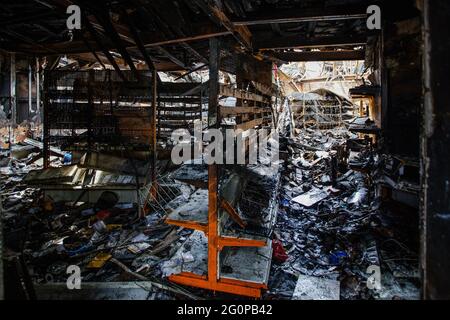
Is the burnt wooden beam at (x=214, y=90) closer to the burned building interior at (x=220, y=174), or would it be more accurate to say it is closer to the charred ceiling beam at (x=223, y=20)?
the burned building interior at (x=220, y=174)

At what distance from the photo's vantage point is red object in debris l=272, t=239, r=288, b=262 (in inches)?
207

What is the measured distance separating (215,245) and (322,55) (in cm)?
563

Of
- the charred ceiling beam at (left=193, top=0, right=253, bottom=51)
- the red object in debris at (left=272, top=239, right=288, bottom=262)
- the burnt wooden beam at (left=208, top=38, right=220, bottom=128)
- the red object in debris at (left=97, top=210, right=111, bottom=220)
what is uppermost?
the charred ceiling beam at (left=193, top=0, right=253, bottom=51)

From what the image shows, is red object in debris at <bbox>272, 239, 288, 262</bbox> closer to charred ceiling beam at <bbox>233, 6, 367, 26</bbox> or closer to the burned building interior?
the burned building interior

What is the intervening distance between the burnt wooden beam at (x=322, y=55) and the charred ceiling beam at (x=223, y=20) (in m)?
1.89

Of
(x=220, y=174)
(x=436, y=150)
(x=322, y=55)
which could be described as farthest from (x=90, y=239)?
(x=322, y=55)

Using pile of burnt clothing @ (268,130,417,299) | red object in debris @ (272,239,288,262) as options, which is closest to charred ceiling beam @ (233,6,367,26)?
pile of burnt clothing @ (268,130,417,299)

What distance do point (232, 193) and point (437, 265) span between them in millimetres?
3369

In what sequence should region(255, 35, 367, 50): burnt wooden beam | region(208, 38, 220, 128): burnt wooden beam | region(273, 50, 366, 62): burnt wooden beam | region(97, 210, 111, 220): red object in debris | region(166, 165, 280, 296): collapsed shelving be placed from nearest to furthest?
region(208, 38, 220, 128): burnt wooden beam → region(166, 165, 280, 296): collapsed shelving → region(255, 35, 367, 50): burnt wooden beam → region(97, 210, 111, 220): red object in debris → region(273, 50, 366, 62): burnt wooden beam

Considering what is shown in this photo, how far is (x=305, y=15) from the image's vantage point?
4289mm

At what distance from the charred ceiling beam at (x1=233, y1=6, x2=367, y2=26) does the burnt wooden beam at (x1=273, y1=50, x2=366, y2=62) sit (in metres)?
2.97

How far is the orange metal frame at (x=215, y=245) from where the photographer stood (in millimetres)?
3967
